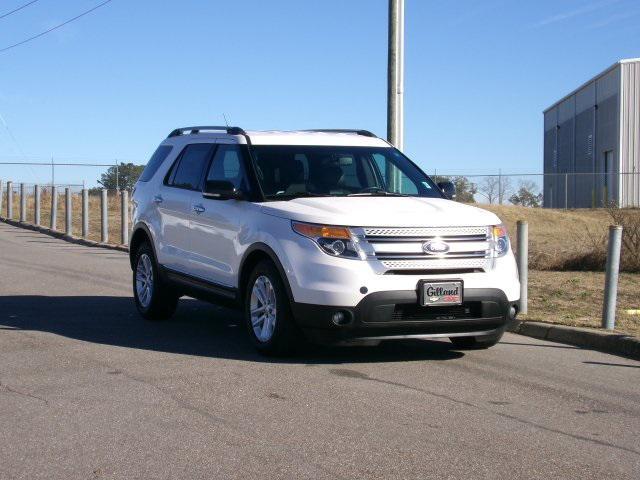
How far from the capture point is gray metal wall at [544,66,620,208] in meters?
46.1

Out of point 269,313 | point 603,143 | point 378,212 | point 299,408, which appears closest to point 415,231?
point 378,212

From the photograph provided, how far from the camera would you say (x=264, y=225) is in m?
8.41

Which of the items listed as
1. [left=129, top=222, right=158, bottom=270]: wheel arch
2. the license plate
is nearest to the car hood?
the license plate

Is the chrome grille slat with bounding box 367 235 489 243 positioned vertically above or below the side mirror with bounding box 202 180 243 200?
below

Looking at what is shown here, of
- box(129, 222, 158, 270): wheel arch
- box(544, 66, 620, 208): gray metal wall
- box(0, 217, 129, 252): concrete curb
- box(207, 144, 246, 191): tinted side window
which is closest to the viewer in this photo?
box(207, 144, 246, 191): tinted side window

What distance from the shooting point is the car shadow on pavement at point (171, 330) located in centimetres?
859

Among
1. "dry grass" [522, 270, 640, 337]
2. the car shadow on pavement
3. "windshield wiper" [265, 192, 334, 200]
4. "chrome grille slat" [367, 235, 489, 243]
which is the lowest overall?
the car shadow on pavement

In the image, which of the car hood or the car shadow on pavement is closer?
the car hood

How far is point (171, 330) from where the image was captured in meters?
10.1

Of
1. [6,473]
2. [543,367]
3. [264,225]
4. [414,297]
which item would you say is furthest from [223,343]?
[6,473]

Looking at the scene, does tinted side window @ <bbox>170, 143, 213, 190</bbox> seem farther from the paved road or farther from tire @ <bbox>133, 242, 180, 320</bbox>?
the paved road

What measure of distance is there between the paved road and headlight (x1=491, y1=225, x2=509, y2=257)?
A: 2.95 ft

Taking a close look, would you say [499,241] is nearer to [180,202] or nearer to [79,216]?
[180,202]

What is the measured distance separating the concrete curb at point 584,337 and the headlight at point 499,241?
70cm
